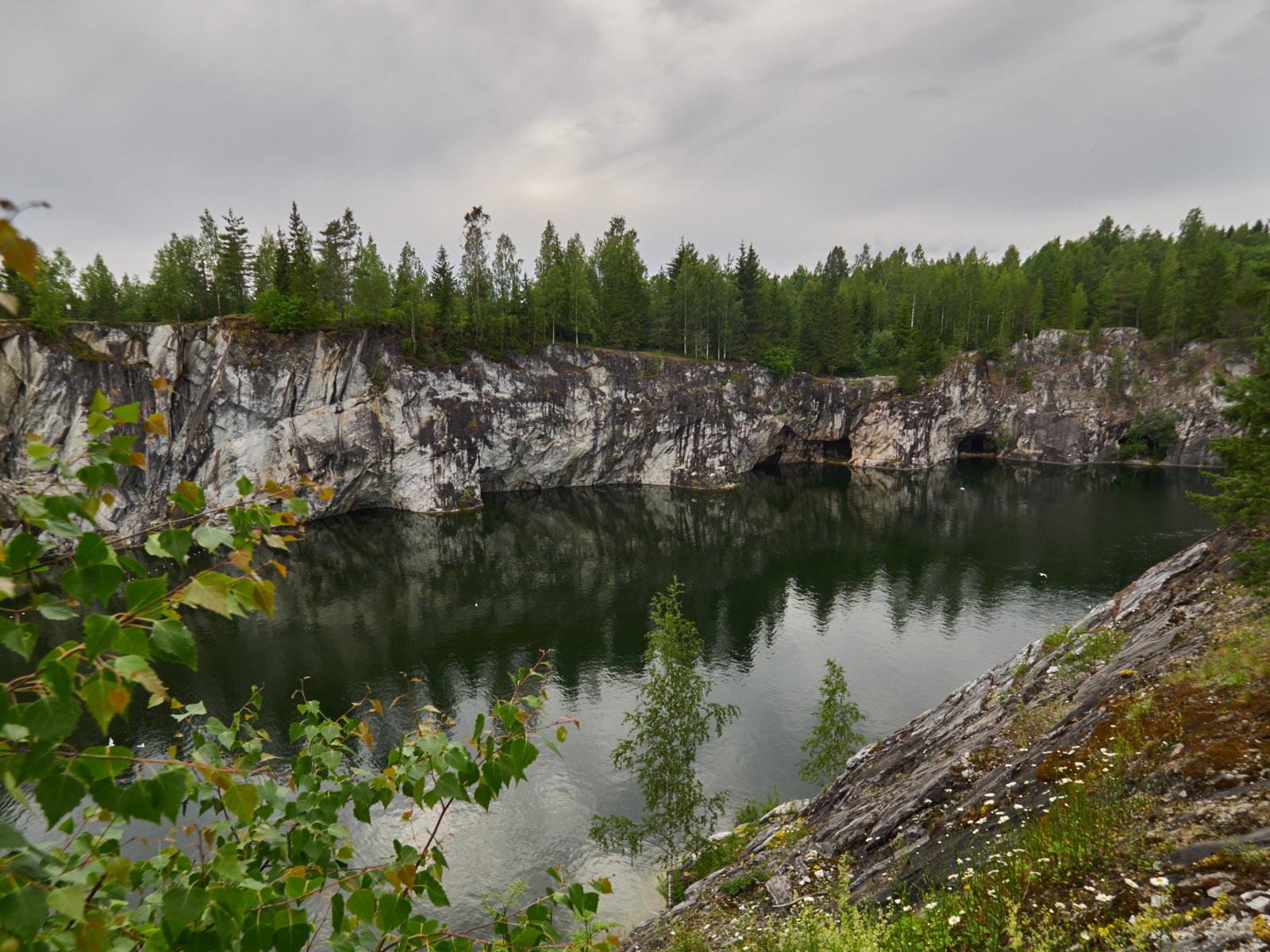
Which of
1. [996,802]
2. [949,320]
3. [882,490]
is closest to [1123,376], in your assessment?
[949,320]

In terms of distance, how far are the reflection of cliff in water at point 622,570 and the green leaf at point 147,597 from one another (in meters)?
25.6

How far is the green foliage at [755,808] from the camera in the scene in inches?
759

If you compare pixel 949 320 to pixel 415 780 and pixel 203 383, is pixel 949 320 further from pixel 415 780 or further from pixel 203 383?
pixel 415 780

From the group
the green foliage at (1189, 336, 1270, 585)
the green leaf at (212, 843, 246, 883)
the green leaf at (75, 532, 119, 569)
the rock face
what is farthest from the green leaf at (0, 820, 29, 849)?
the rock face

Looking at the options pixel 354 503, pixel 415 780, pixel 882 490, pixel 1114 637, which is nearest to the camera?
pixel 415 780

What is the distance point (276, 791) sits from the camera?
391 cm

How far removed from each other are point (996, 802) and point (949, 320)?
100655mm

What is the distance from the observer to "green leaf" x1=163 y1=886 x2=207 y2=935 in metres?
2.78

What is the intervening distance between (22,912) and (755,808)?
20.3 m

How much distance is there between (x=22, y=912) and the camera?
7.70 ft

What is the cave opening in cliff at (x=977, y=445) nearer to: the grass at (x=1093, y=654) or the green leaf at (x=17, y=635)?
the grass at (x=1093, y=654)

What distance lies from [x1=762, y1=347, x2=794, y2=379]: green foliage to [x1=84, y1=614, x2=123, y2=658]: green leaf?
82741 mm

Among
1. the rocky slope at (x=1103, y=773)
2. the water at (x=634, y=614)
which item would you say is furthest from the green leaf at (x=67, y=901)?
the water at (x=634, y=614)

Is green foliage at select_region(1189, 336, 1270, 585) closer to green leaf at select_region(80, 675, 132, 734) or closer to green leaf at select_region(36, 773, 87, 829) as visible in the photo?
green leaf at select_region(80, 675, 132, 734)
